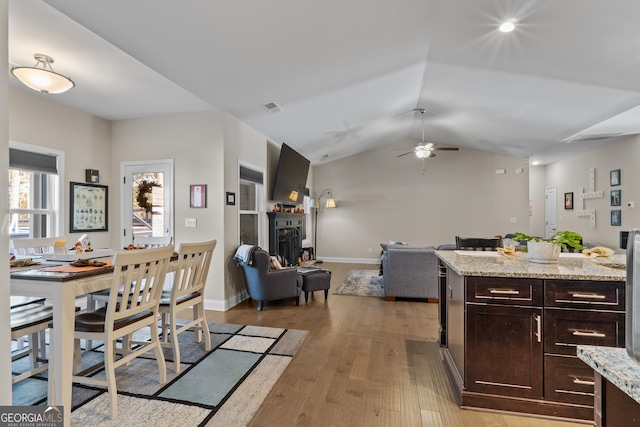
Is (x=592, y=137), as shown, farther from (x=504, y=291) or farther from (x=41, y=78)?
(x=41, y=78)

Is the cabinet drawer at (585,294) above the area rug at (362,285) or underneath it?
above

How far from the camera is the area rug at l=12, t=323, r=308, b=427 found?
1.93 m

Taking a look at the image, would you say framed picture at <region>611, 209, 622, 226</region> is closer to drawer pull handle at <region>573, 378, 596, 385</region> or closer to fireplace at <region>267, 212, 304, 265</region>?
drawer pull handle at <region>573, 378, 596, 385</region>

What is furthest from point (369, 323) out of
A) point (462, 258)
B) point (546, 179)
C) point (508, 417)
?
point (546, 179)

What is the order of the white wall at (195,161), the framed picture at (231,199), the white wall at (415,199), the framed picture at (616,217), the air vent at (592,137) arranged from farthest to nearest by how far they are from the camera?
1. the white wall at (415,199)
2. the framed picture at (616,217)
3. the air vent at (592,137)
4. the framed picture at (231,199)
5. the white wall at (195,161)

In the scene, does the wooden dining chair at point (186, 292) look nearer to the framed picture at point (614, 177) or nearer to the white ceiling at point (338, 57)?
the white ceiling at point (338, 57)

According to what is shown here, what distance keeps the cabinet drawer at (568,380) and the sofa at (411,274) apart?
2676 millimetres

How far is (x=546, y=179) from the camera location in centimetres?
872

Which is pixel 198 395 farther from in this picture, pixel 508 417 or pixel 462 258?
pixel 462 258

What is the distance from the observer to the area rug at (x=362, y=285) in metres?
5.18

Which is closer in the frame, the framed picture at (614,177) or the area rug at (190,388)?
the area rug at (190,388)

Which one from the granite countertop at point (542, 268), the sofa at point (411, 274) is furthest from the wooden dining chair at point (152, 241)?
the granite countertop at point (542, 268)

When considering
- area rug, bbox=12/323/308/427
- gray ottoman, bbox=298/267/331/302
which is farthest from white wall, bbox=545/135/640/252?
area rug, bbox=12/323/308/427

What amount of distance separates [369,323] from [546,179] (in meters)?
7.80
